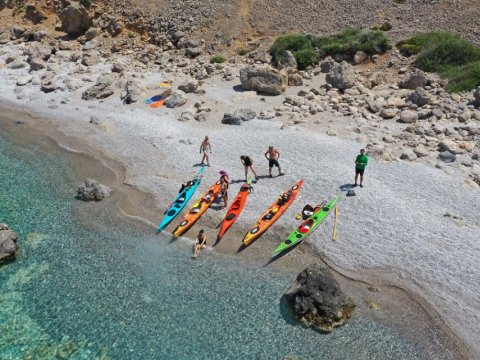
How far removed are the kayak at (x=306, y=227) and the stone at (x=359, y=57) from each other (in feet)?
56.4

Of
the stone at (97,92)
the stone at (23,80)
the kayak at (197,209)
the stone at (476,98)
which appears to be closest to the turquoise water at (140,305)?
the kayak at (197,209)

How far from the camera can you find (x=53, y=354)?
12.3 m

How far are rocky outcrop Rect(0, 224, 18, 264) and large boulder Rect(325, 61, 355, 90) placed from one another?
21.2 m

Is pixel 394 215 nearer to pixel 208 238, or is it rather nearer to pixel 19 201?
pixel 208 238

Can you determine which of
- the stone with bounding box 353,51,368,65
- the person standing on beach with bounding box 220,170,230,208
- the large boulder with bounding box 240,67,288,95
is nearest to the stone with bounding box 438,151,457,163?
the person standing on beach with bounding box 220,170,230,208

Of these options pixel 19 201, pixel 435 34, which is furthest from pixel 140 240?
pixel 435 34

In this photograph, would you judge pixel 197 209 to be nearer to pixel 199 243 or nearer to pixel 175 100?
pixel 199 243

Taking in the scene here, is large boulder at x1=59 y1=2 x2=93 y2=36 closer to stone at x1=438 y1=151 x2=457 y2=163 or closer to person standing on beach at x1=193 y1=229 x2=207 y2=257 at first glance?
person standing on beach at x1=193 y1=229 x2=207 y2=257

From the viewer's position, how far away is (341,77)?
28.1 metres

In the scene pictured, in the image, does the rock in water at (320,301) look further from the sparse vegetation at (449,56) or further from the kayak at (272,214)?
the sparse vegetation at (449,56)

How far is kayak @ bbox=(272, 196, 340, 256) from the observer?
16.0m

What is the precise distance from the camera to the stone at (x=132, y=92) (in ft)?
95.3

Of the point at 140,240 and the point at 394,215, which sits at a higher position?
the point at 394,215

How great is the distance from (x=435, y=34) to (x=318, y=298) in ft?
87.3
